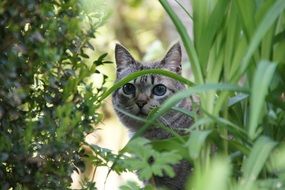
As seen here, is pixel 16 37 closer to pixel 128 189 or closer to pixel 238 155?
pixel 128 189

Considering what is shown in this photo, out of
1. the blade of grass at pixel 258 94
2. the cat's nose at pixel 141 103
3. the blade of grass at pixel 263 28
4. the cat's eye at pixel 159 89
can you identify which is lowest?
the blade of grass at pixel 258 94

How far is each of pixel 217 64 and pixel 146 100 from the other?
4.85 ft

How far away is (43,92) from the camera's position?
240cm

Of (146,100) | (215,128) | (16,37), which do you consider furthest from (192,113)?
(146,100)

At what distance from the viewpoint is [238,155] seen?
7.37ft

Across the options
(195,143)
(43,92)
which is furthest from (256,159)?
(43,92)

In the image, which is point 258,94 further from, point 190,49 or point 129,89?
point 129,89

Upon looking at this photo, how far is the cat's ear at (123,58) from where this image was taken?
386 centimetres

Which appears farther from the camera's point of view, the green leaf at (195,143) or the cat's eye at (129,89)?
the cat's eye at (129,89)

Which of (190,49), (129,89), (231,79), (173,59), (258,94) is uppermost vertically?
(173,59)

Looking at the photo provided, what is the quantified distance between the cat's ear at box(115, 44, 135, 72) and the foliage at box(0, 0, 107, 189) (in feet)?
4.52

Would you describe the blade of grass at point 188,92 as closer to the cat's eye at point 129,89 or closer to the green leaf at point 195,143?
the green leaf at point 195,143

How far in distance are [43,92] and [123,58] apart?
1544 millimetres

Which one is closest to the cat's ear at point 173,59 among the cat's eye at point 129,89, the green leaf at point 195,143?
the cat's eye at point 129,89
